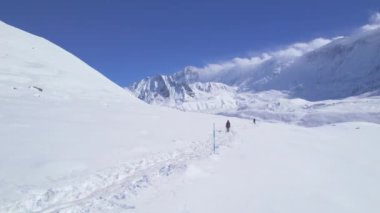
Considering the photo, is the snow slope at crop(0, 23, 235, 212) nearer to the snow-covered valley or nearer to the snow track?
the snow-covered valley

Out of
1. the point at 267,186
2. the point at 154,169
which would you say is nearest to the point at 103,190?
the point at 154,169

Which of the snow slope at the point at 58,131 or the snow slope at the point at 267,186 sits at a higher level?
the snow slope at the point at 58,131

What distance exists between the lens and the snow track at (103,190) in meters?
10.8

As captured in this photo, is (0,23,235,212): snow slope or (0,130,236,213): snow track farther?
(0,23,235,212): snow slope

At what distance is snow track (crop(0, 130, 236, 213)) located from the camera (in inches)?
427

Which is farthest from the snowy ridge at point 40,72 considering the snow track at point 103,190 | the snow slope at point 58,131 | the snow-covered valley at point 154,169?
the snow track at point 103,190

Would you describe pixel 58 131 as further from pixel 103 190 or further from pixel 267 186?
pixel 267 186

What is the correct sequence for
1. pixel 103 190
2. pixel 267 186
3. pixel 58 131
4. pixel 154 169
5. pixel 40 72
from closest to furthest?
pixel 103 190, pixel 267 186, pixel 154 169, pixel 58 131, pixel 40 72

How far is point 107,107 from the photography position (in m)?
37.6

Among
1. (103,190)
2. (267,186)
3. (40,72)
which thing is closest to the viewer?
(103,190)

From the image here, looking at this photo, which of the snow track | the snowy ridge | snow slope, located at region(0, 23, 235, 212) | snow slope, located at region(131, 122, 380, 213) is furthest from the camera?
the snowy ridge

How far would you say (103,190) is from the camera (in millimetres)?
12688

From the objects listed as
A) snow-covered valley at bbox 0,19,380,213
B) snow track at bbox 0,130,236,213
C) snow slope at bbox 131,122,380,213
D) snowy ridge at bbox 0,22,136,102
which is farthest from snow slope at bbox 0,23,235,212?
snow slope at bbox 131,122,380,213

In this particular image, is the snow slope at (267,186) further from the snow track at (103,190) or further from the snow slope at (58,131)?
the snow slope at (58,131)
